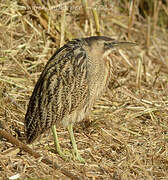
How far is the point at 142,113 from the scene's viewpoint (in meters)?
3.94

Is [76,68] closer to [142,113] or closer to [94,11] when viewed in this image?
[142,113]

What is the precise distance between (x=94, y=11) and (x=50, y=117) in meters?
1.91

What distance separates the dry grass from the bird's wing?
0.72 ft

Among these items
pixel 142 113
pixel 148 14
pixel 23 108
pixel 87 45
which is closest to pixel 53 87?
pixel 87 45

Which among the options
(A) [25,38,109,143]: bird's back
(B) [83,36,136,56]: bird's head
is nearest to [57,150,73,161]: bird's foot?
(A) [25,38,109,143]: bird's back

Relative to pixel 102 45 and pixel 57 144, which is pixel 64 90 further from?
pixel 102 45

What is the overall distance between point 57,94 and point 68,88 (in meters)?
0.09

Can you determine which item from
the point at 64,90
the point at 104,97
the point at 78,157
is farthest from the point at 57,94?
the point at 104,97

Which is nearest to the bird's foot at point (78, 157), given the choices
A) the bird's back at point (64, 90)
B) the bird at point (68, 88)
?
the bird at point (68, 88)

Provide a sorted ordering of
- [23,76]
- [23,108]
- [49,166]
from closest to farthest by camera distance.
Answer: [49,166] < [23,108] < [23,76]

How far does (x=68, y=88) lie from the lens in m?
3.17

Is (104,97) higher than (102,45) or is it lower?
lower

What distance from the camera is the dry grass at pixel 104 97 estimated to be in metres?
3.07

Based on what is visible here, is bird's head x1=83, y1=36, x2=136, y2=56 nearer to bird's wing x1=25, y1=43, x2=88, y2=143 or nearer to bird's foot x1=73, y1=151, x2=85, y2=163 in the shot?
bird's wing x1=25, y1=43, x2=88, y2=143
